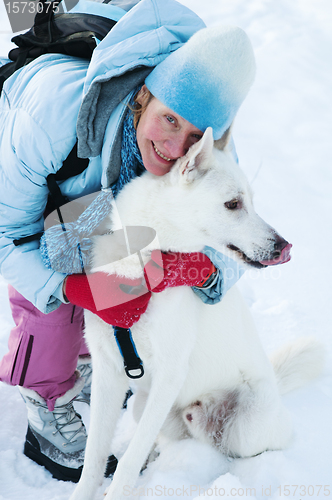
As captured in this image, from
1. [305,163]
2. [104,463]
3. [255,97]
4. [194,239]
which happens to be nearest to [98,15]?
[194,239]

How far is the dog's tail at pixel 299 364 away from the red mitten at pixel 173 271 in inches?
33.1

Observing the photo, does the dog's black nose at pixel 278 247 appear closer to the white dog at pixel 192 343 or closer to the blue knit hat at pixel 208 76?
the white dog at pixel 192 343

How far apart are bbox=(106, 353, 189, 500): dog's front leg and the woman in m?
0.30

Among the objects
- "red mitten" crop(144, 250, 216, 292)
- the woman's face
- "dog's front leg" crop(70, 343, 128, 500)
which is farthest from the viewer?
"dog's front leg" crop(70, 343, 128, 500)

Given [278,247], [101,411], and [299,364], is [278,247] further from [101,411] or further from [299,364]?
[101,411]

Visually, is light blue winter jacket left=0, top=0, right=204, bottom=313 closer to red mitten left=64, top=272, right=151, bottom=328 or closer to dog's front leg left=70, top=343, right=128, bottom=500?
red mitten left=64, top=272, right=151, bottom=328

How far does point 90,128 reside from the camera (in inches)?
Result: 63.4

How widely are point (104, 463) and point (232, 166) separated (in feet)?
4.92

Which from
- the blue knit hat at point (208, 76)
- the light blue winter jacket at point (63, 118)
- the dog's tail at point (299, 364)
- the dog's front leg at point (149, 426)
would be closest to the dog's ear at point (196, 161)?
the blue knit hat at point (208, 76)

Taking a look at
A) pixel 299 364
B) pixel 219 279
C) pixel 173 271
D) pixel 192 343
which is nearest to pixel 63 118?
pixel 173 271

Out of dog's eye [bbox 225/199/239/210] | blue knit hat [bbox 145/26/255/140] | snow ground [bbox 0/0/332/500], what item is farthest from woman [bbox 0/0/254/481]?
snow ground [bbox 0/0/332/500]

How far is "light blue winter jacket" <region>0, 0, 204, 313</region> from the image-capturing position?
1565 mm

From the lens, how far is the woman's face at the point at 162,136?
1.54 metres

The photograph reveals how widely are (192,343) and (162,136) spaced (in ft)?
3.04
